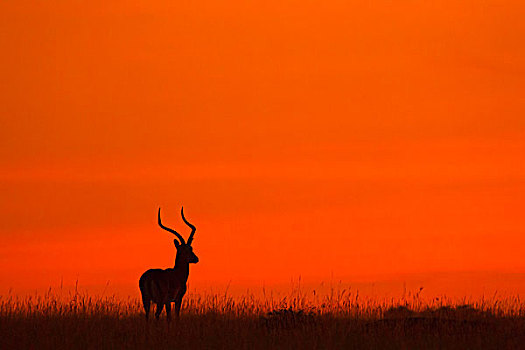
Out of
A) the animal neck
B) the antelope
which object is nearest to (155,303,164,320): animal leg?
the antelope

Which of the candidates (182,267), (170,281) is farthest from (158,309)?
(182,267)

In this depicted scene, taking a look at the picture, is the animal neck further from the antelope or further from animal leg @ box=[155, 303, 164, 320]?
animal leg @ box=[155, 303, 164, 320]

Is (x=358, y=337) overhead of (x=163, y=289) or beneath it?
beneath

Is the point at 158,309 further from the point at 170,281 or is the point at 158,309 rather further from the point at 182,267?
the point at 182,267

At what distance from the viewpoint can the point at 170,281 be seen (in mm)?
20531

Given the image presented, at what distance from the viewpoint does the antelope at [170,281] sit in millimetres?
20375

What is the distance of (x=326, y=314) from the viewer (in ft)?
67.0

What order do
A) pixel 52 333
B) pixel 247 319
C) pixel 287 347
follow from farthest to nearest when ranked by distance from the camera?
pixel 247 319
pixel 52 333
pixel 287 347

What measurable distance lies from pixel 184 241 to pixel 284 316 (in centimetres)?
296

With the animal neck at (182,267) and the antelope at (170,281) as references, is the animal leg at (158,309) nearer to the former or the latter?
the antelope at (170,281)

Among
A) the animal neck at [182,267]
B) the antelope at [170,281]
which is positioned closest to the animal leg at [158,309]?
the antelope at [170,281]

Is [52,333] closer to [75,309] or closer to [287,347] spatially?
[75,309]

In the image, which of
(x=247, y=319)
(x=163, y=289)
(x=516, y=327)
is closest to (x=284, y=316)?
(x=247, y=319)

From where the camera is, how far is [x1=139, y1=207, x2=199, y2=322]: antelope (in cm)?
2038
